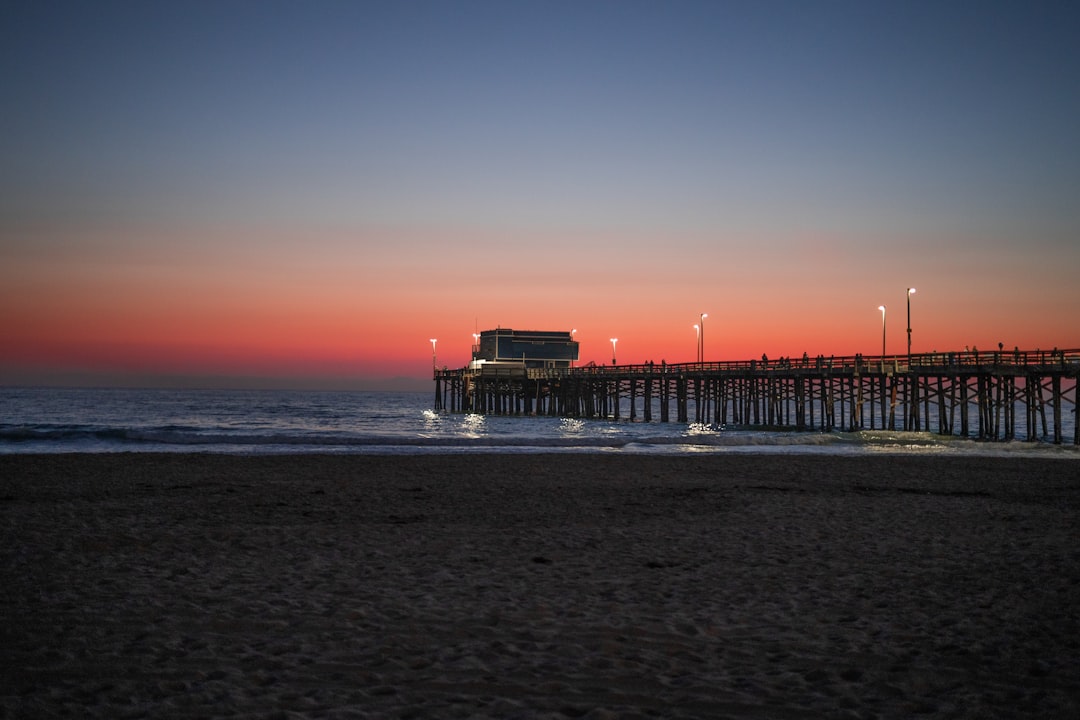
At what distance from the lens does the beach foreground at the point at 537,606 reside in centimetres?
541

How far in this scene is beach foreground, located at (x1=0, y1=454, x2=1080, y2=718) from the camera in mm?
5414

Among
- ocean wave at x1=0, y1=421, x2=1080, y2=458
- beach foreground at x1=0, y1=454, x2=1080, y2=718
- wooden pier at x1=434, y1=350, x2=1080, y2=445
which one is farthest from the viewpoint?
wooden pier at x1=434, y1=350, x2=1080, y2=445

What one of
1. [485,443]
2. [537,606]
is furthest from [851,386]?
[537,606]

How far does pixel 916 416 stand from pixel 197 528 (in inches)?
1512

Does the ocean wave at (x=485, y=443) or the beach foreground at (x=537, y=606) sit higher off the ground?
the beach foreground at (x=537, y=606)

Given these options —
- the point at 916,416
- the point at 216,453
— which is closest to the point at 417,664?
the point at 216,453

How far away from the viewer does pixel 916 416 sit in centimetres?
4191

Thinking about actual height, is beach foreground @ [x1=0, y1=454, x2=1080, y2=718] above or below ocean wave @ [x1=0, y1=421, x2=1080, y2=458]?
above

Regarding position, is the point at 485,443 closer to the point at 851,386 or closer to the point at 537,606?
the point at 851,386

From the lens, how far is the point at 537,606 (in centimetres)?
763

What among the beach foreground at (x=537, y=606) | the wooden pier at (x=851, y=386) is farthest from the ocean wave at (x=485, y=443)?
the beach foreground at (x=537, y=606)

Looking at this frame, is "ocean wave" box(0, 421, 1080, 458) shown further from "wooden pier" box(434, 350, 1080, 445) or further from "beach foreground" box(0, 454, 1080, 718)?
"beach foreground" box(0, 454, 1080, 718)

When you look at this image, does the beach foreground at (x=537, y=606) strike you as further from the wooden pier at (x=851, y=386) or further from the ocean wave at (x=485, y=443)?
the wooden pier at (x=851, y=386)

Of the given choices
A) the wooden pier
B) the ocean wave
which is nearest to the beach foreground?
the ocean wave
